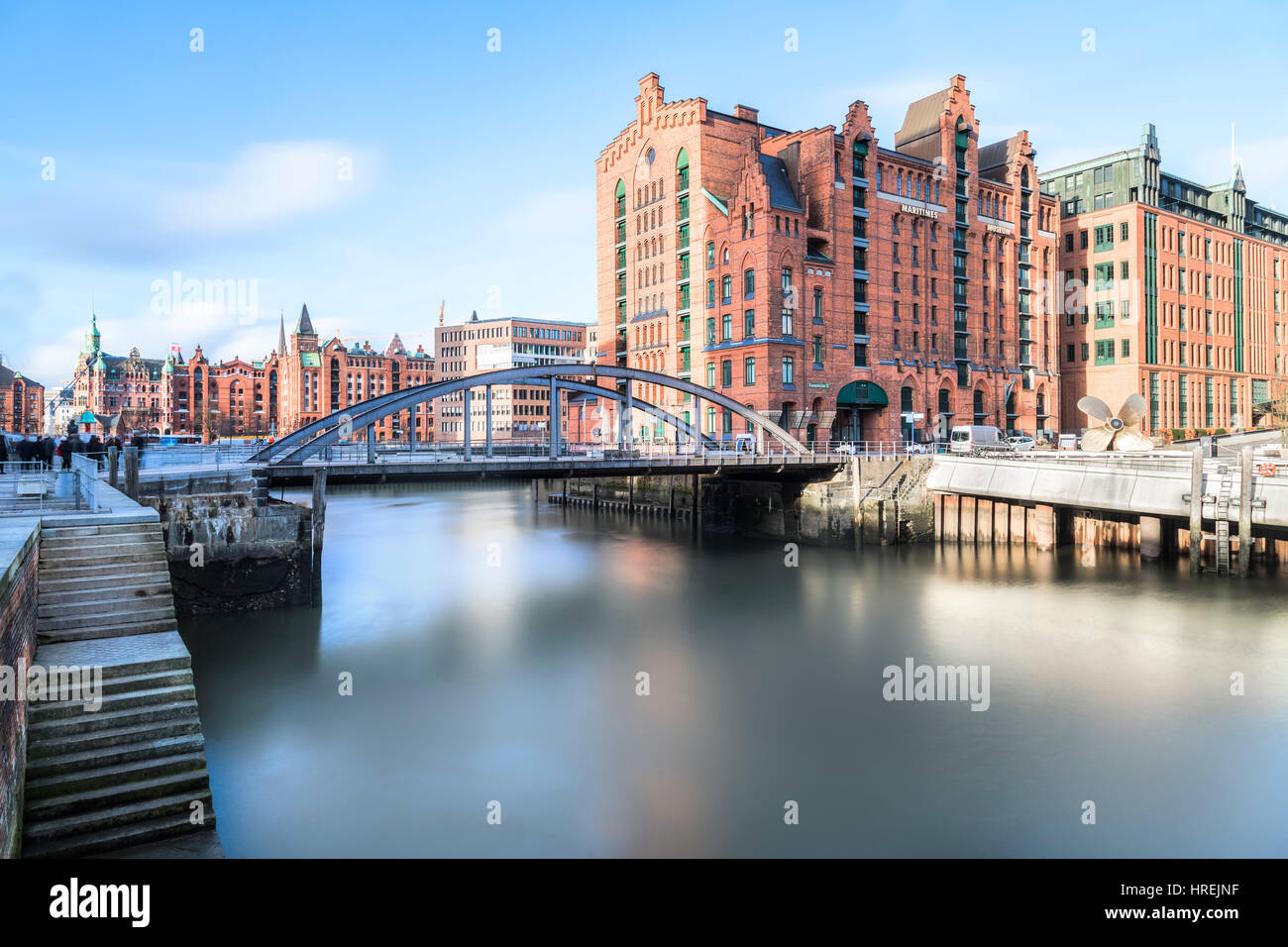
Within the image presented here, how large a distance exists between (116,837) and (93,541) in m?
4.50

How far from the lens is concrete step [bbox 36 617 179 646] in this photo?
9492 millimetres

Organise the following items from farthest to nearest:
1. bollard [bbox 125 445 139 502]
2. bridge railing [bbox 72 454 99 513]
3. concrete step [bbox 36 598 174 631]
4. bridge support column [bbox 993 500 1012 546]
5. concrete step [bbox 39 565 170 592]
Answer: bridge support column [bbox 993 500 1012 546] < bollard [bbox 125 445 139 502] < bridge railing [bbox 72 454 99 513] < concrete step [bbox 39 565 170 592] < concrete step [bbox 36 598 174 631]

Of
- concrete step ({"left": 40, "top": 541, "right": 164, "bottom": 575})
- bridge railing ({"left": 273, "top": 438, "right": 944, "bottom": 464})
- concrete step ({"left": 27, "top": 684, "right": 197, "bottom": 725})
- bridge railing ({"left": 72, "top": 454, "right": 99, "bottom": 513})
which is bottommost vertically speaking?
concrete step ({"left": 27, "top": 684, "right": 197, "bottom": 725})

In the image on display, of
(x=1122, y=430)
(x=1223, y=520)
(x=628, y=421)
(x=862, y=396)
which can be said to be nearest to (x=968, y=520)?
(x=1122, y=430)

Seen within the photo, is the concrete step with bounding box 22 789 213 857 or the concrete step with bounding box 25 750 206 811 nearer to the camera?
the concrete step with bounding box 22 789 213 857

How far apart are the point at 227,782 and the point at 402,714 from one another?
3646 millimetres

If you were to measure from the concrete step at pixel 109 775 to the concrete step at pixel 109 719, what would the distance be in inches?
14.8

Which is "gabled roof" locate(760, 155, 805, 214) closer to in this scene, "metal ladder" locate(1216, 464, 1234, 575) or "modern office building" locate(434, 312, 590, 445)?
"metal ladder" locate(1216, 464, 1234, 575)

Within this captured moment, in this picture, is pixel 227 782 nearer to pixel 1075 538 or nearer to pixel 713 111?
pixel 1075 538

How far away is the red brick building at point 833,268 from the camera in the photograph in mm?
46844

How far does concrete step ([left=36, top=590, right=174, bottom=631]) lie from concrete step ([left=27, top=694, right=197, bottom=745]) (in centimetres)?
→ 160

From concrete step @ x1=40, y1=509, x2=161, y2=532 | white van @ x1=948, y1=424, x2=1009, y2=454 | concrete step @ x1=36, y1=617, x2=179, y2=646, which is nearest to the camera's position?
concrete step @ x1=36, y1=617, x2=179, y2=646

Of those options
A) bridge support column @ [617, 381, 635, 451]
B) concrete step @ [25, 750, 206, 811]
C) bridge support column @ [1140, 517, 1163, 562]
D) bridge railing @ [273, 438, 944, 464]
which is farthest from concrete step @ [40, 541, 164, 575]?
bridge support column @ [1140, 517, 1163, 562]
